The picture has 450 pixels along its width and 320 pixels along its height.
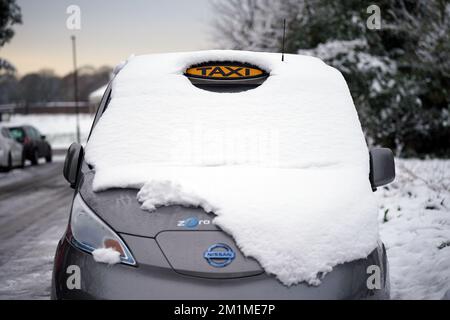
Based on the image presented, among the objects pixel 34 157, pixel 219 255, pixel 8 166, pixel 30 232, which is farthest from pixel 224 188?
pixel 34 157

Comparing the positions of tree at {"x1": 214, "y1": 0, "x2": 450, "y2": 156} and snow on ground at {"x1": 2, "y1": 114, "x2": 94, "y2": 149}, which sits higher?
tree at {"x1": 214, "y1": 0, "x2": 450, "y2": 156}

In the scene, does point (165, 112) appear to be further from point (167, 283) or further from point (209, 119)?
point (167, 283)

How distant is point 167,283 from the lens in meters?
2.61

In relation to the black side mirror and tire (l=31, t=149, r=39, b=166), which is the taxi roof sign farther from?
tire (l=31, t=149, r=39, b=166)

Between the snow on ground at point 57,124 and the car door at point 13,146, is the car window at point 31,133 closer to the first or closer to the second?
the car door at point 13,146

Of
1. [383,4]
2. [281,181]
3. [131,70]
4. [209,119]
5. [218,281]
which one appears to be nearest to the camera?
[218,281]

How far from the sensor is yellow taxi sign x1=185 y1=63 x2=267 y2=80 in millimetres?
3693

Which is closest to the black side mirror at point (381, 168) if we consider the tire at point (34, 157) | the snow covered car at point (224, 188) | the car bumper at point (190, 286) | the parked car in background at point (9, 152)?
the snow covered car at point (224, 188)

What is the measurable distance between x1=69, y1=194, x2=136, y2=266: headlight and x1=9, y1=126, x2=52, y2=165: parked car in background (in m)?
20.6

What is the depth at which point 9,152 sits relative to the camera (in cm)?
1984

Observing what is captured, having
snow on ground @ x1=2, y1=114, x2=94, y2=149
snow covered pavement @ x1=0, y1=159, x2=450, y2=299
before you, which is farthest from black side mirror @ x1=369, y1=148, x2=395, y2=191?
snow on ground @ x1=2, y1=114, x2=94, y2=149

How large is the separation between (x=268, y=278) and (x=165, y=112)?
53.7 inches

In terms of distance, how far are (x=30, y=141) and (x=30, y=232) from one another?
52.7ft
